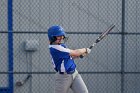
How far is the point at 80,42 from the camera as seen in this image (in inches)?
357

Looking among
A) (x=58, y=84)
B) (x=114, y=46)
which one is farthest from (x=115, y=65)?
(x=58, y=84)

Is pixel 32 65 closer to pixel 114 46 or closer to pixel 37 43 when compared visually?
pixel 37 43

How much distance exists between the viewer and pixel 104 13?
9.12m

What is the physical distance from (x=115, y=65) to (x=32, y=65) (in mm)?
1510

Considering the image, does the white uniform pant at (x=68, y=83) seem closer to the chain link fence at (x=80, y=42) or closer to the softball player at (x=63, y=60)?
the softball player at (x=63, y=60)

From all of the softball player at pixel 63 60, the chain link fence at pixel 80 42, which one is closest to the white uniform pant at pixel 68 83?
the softball player at pixel 63 60

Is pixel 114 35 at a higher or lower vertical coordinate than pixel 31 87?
higher

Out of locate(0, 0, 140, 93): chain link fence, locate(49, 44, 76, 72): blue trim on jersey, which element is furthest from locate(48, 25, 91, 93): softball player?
locate(0, 0, 140, 93): chain link fence

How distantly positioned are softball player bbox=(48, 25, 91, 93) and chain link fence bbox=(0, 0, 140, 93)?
1.81m

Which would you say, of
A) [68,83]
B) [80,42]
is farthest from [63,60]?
[80,42]

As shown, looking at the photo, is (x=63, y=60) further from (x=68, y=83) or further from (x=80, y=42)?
(x=80, y=42)

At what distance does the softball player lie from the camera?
6824mm

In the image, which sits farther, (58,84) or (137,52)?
(137,52)

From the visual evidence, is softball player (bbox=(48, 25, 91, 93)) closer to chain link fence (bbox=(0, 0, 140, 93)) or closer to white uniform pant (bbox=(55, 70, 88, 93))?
white uniform pant (bbox=(55, 70, 88, 93))
